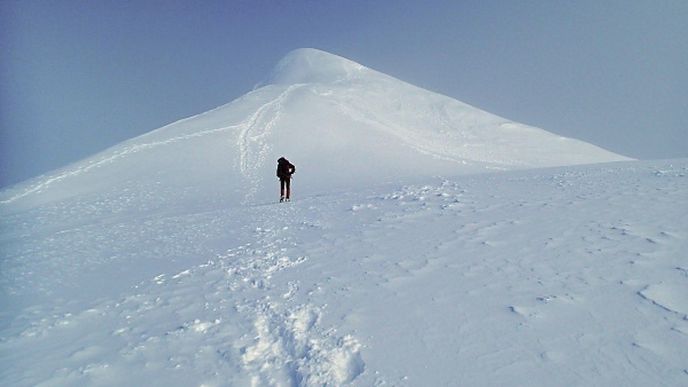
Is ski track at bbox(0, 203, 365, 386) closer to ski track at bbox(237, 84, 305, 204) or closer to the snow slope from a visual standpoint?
the snow slope

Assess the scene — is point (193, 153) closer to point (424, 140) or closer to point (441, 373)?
point (424, 140)

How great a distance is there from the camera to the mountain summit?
21516 millimetres

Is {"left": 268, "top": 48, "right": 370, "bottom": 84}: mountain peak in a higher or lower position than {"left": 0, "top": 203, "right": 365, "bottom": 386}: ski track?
higher

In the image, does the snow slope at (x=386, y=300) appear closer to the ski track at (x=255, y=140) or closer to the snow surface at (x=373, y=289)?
the snow surface at (x=373, y=289)

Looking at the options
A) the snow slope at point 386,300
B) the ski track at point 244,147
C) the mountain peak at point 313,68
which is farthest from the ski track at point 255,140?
the mountain peak at point 313,68

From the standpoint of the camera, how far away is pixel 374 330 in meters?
5.50

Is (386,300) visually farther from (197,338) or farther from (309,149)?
(309,149)

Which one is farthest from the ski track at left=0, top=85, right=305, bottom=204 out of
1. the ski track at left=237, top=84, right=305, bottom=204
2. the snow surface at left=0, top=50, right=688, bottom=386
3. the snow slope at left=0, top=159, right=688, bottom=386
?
the snow slope at left=0, top=159, right=688, bottom=386

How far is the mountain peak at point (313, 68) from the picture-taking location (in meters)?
51.4

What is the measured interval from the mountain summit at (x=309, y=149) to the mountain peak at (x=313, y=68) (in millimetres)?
7976

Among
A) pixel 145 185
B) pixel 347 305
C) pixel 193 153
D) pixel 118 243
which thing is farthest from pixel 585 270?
pixel 193 153

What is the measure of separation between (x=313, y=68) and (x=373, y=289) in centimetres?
5190

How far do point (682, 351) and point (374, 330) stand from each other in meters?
3.19

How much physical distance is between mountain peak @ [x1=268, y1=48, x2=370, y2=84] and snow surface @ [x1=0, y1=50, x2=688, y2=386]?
37823 millimetres
